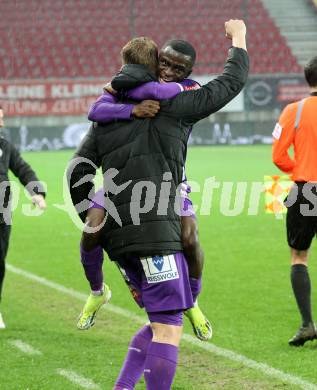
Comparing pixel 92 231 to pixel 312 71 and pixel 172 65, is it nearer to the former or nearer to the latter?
pixel 172 65

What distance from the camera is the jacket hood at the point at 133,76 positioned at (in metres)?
4.17

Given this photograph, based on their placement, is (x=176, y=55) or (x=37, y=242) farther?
(x=37, y=242)

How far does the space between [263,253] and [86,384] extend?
20.0 ft

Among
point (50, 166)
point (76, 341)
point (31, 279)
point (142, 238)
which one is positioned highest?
point (142, 238)

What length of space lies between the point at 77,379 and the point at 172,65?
2210 mm

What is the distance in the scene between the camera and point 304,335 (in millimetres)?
6379

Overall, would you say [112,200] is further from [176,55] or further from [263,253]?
[263,253]

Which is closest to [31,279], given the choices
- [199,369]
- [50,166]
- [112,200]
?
[199,369]

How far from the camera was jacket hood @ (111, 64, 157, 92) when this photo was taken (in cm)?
417

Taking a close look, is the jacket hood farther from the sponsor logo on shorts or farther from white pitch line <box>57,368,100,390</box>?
white pitch line <box>57,368,100,390</box>

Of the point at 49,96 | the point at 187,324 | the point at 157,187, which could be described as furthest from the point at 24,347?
the point at 49,96

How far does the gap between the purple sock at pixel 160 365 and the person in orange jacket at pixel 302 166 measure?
7.47 ft

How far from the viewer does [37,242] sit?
12.6 m

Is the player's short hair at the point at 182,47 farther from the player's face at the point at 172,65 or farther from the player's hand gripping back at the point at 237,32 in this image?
Answer: the player's hand gripping back at the point at 237,32
